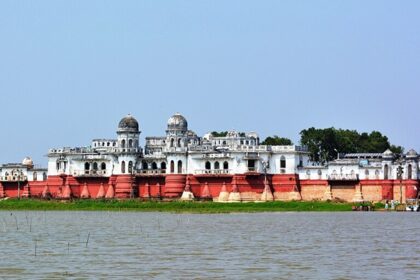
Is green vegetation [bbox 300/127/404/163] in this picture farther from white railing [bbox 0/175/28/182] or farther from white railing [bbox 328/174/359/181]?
white railing [bbox 0/175/28/182]

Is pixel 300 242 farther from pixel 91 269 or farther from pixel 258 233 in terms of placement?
pixel 91 269

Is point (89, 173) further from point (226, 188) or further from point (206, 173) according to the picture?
point (226, 188)

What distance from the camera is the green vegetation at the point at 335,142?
126875mm

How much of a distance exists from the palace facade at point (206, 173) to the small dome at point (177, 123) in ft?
0.32

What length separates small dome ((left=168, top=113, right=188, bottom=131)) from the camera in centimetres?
11000

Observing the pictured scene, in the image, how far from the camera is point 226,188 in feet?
350

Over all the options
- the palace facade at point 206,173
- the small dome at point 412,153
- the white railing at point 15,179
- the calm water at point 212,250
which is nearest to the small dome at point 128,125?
the palace facade at point 206,173

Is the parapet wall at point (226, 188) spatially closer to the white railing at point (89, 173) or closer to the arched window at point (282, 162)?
the white railing at point (89, 173)

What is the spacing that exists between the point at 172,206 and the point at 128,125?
16158 mm

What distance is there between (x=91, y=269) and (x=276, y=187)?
68.6 m

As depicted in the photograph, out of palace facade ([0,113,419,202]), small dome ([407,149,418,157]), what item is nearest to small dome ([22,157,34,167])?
palace facade ([0,113,419,202])

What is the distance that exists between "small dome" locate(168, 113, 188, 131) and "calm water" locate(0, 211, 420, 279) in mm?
42519

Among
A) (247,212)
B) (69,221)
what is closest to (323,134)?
(247,212)

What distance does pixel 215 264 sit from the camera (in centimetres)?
3947
